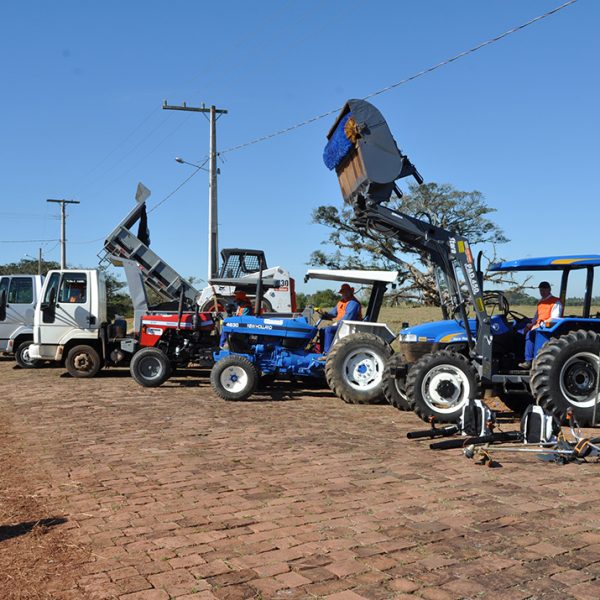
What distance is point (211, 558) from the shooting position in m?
4.70

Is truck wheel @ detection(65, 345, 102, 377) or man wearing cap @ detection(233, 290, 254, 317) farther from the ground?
man wearing cap @ detection(233, 290, 254, 317)

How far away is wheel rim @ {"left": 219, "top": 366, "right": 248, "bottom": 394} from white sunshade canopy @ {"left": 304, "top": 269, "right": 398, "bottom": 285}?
220 centimetres

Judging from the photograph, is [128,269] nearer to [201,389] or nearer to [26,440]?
[201,389]

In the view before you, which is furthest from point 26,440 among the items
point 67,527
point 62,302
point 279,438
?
point 62,302

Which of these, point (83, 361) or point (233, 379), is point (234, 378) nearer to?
point (233, 379)

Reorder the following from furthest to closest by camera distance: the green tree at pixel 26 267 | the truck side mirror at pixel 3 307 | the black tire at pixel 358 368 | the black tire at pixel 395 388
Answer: the green tree at pixel 26 267, the truck side mirror at pixel 3 307, the black tire at pixel 358 368, the black tire at pixel 395 388

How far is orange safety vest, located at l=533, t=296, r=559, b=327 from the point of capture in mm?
10078

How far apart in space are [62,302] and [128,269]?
153cm

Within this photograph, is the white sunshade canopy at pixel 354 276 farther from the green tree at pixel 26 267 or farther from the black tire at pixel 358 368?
the green tree at pixel 26 267

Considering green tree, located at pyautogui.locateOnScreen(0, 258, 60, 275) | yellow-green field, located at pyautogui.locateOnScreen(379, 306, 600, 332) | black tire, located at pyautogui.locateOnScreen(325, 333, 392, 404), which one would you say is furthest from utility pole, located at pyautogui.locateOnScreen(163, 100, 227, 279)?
green tree, located at pyautogui.locateOnScreen(0, 258, 60, 275)

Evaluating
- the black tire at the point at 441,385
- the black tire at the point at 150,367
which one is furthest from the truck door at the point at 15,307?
the black tire at the point at 441,385

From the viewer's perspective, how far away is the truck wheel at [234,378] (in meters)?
11.9

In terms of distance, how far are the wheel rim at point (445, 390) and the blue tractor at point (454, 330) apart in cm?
1

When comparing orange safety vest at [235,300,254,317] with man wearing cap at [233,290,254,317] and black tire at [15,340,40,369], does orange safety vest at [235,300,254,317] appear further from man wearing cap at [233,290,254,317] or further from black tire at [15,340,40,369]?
black tire at [15,340,40,369]
